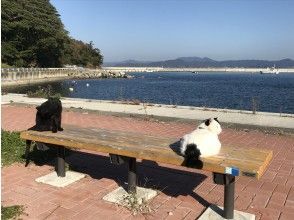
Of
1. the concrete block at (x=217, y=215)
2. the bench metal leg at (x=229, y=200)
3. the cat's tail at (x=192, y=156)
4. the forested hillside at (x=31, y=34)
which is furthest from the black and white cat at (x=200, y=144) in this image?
the forested hillside at (x=31, y=34)

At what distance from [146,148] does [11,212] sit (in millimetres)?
1800

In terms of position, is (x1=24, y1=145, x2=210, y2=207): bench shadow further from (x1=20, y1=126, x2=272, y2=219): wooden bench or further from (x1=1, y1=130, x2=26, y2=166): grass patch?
(x1=20, y1=126, x2=272, y2=219): wooden bench

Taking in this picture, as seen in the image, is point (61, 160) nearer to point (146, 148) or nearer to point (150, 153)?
point (146, 148)

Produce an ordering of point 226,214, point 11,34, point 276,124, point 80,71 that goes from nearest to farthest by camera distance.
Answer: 1. point 226,214
2. point 276,124
3. point 11,34
4. point 80,71

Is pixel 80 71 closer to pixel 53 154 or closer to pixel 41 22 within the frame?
pixel 41 22

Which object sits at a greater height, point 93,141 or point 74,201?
point 93,141

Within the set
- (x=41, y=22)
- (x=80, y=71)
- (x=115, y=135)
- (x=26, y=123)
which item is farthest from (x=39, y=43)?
(x=115, y=135)

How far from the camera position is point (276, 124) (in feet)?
33.9

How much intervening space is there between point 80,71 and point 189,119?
74886 millimetres

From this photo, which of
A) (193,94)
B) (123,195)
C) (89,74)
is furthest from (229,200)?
(89,74)

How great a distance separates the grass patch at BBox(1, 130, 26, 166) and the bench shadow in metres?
0.26

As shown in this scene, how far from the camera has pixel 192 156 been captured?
13.6 ft

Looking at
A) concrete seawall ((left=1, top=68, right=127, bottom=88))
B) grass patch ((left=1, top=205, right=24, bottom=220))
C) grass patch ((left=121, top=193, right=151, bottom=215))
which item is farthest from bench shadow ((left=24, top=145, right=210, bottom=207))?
concrete seawall ((left=1, top=68, right=127, bottom=88))

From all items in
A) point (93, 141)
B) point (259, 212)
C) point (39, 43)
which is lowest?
point (259, 212)
